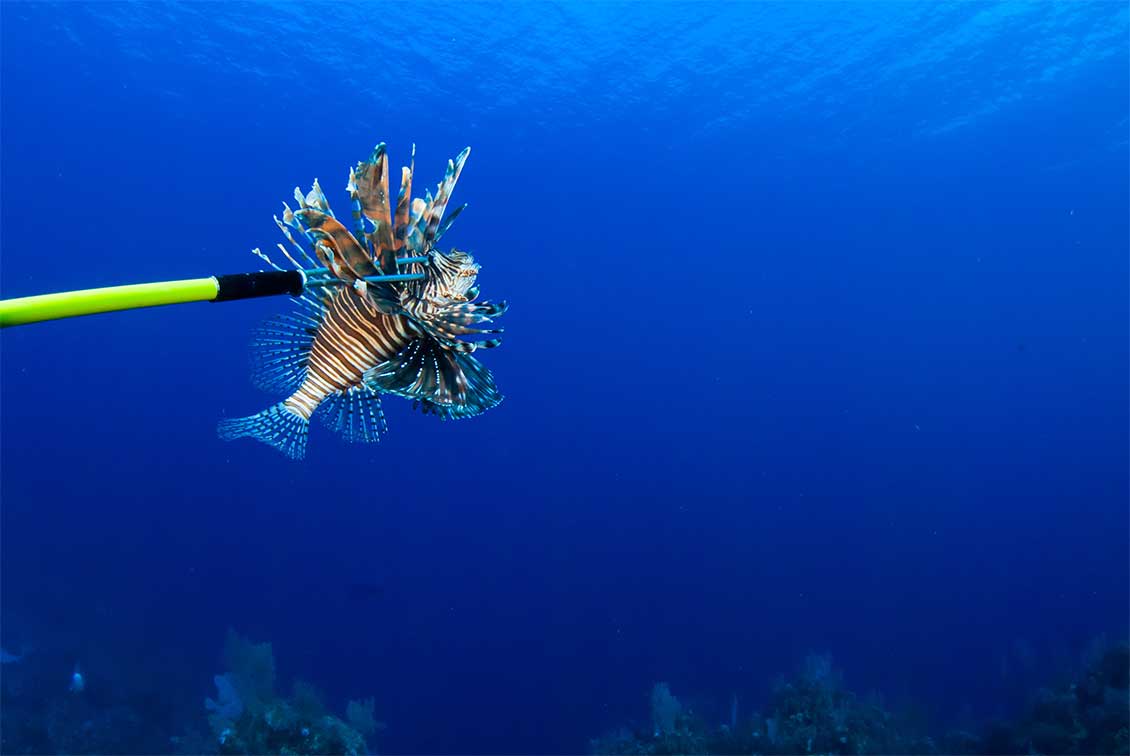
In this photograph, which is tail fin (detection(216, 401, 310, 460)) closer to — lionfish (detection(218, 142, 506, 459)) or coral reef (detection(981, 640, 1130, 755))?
lionfish (detection(218, 142, 506, 459))

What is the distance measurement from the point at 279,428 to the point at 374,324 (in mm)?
787

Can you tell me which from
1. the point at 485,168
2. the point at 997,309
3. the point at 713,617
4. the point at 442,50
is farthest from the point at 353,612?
the point at 997,309

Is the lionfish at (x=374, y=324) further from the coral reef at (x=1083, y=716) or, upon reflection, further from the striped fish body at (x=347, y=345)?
the coral reef at (x=1083, y=716)

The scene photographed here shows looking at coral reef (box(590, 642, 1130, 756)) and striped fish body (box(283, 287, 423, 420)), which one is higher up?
striped fish body (box(283, 287, 423, 420))

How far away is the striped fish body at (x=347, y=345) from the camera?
2.84 m

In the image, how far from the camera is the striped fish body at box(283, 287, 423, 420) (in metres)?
2.84

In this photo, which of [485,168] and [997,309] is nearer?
[485,168]

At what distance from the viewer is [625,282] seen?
5256cm

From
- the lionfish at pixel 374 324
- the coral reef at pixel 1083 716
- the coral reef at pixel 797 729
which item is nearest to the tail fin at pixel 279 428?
the lionfish at pixel 374 324

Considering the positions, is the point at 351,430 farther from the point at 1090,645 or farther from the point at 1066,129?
the point at 1066,129

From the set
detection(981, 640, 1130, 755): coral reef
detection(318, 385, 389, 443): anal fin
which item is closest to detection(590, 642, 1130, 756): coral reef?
detection(981, 640, 1130, 755): coral reef

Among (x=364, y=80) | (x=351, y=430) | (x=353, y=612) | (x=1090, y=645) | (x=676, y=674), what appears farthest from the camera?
(x=364, y=80)

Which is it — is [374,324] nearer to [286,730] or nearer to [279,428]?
[279,428]

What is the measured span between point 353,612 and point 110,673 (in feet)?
32.2
